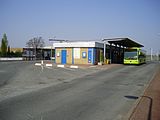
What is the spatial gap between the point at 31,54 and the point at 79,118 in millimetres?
68629

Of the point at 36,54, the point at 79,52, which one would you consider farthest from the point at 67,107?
the point at 36,54

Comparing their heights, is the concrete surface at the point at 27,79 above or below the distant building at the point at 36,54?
below

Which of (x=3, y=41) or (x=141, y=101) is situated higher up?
(x=3, y=41)

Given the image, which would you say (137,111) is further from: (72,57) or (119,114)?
(72,57)

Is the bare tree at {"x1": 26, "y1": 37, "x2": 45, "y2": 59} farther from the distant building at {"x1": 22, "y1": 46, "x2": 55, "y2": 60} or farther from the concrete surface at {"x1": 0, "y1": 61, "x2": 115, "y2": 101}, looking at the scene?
the concrete surface at {"x1": 0, "y1": 61, "x2": 115, "y2": 101}

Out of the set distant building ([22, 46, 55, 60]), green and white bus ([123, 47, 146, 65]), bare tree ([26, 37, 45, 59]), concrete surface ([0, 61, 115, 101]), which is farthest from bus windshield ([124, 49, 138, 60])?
bare tree ([26, 37, 45, 59])

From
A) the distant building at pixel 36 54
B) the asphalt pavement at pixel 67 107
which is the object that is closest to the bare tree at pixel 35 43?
the distant building at pixel 36 54

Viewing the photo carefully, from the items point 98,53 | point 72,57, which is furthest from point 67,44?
point 98,53

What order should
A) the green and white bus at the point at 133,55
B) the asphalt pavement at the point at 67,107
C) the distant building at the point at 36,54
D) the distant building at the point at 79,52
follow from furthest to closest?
1. the distant building at the point at 36,54
2. the distant building at the point at 79,52
3. the green and white bus at the point at 133,55
4. the asphalt pavement at the point at 67,107

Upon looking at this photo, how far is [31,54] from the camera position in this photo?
7431 cm

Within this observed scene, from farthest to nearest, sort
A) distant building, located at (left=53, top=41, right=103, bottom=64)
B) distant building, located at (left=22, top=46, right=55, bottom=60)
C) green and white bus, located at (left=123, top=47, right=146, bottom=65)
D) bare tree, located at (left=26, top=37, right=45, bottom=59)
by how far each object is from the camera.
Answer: bare tree, located at (left=26, top=37, right=45, bottom=59) → distant building, located at (left=22, top=46, right=55, bottom=60) → distant building, located at (left=53, top=41, right=103, bottom=64) → green and white bus, located at (left=123, top=47, right=146, bottom=65)

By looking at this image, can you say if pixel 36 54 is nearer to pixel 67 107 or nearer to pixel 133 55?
pixel 133 55

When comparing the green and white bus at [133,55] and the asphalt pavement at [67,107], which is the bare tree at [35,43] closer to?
the green and white bus at [133,55]

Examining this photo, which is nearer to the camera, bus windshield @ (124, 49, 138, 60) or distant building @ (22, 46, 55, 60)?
bus windshield @ (124, 49, 138, 60)
